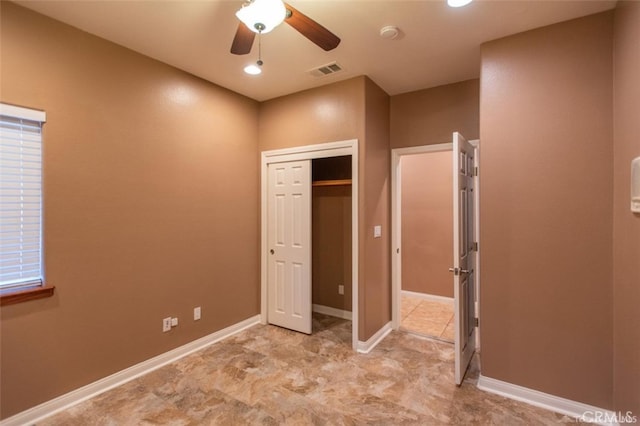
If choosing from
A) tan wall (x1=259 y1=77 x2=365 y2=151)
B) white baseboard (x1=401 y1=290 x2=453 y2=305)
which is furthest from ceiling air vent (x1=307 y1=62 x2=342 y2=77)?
white baseboard (x1=401 y1=290 x2=453 y2=305)

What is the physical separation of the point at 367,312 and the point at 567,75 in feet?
8.66

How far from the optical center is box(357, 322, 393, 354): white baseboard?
3.14 m

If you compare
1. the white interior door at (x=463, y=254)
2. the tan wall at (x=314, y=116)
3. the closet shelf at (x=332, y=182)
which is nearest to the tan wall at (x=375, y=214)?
the tan wall at (x=314, y=116)

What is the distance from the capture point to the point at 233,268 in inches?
142

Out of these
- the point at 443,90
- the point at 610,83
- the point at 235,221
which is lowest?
the point at 235,221

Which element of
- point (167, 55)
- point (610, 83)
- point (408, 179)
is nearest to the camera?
point (610, 83)

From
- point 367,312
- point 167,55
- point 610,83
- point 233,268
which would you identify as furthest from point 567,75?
point 233,268

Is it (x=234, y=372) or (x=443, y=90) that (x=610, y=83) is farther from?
(x=234, y=372)

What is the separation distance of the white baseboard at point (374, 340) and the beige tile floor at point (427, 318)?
0.30m

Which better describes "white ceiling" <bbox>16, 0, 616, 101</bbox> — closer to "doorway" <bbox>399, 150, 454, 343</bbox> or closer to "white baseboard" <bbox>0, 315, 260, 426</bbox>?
"doorway" <bbox>399, 150, 454, 343</bbox>

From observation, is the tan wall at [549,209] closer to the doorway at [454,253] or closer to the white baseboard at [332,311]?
the doorway at [454,253]

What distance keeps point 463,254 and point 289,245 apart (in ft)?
6.36

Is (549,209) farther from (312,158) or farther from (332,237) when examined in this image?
(332,237)

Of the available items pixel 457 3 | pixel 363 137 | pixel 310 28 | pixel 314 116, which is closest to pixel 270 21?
pixel 310 28
